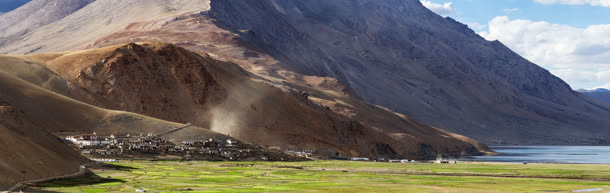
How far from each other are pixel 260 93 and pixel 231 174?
92.2 m

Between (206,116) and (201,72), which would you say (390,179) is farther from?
(201,72)

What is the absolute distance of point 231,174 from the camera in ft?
316

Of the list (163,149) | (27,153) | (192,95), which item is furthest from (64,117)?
(27,153)

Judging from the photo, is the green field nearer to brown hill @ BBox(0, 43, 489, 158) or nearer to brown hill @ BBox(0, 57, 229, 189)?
brown hill @ BBox(0, 57, 229, 189)

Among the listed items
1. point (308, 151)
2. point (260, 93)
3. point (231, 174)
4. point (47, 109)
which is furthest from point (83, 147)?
point (260, 93)

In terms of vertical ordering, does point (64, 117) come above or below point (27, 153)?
above

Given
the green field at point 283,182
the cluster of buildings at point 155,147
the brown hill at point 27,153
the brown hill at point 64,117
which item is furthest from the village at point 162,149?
the brown hill at point 27,153

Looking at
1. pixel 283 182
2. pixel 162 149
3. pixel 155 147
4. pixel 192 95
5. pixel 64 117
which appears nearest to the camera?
pixel 283 182

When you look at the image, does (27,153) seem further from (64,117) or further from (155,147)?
(64,117)

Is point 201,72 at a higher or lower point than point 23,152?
higher

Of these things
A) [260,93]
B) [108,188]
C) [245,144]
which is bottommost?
[108,188]

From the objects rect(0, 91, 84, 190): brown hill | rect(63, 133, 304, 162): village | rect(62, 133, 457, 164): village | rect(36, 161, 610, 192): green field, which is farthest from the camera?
rect(63, 133, 304, 162): village

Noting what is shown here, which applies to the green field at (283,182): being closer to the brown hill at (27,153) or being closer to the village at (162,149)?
the brown hill at (27,153)

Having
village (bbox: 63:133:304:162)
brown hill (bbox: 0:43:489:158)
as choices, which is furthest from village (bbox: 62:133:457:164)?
brown hill (bbox: 0:43:489:158)
